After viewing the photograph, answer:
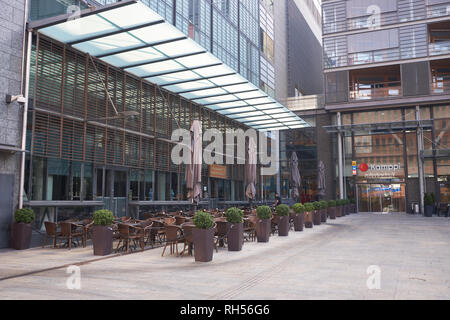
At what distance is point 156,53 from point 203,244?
8110 mm

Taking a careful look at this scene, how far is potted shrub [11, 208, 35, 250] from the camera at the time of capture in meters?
10.5

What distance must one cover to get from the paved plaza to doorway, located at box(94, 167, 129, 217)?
12.1ft

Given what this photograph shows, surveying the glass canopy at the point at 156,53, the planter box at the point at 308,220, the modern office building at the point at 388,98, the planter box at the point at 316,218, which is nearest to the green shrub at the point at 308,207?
the planter box at the point at 308,220

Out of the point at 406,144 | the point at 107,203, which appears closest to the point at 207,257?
the point at 107,203

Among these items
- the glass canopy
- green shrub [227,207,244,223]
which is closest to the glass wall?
the glass canopy

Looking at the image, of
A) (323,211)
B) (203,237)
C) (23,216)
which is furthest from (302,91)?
(203,237)

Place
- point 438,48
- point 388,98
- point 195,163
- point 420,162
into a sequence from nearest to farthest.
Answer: point 195,163, point 438,48, point 420,162, point 388,98

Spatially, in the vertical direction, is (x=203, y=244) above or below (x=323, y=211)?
below

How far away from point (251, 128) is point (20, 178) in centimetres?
1850

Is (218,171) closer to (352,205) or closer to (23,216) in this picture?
(23,216)

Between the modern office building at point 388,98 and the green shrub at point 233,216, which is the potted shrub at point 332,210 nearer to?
the modern office building at point 388,98

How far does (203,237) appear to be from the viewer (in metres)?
8.45

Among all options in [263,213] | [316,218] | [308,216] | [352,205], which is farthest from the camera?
[352,205]
